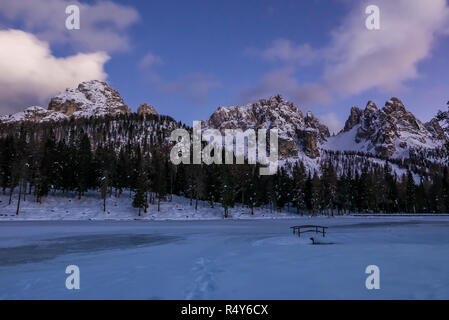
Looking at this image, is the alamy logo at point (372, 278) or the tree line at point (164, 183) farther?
the tree line at point (164, 183)

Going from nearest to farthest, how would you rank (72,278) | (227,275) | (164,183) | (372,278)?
(372,278) → (72,278) → (227,275) → (164,183)

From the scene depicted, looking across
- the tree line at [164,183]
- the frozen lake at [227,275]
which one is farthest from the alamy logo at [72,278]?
the tree line at [164,183]

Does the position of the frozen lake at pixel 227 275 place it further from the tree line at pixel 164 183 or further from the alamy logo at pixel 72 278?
the tree line at pixel 164 183

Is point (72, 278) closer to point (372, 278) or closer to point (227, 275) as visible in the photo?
point (227, 275)

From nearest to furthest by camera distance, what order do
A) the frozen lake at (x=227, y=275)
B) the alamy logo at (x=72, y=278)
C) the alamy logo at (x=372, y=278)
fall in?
the frozen lake at (x=227, y=275) → the alamy logo at (x=372, y=278) → the alamy logo at (x=72, y=278)

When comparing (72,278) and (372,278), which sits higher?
(372,278)

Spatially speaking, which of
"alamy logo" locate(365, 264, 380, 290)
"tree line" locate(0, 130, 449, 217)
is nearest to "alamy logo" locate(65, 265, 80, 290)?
"alamy logo" locate(365, 264, 380, 290)

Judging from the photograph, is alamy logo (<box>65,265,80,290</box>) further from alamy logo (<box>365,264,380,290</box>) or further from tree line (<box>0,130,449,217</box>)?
tree line (<box>0,130,449,217</box>)

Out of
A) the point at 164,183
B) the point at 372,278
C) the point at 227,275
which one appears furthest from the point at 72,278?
the point at 164,183

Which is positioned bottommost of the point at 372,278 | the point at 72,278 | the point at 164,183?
the point at 72,278

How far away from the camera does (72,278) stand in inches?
377

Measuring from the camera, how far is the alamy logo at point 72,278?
28.5 feet

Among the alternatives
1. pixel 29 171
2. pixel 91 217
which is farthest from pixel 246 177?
pixel 29 171

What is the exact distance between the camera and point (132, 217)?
6109cm
